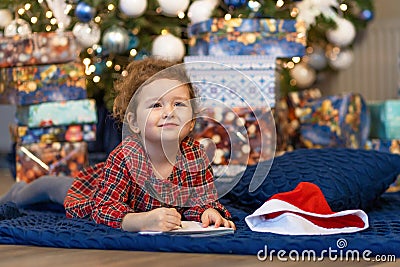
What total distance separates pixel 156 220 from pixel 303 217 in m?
0.29

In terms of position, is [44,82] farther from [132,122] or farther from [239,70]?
[132,122]

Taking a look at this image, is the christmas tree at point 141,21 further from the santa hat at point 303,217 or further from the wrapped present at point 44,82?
the santa hat at point 303,217

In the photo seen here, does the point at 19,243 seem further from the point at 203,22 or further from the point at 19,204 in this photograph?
the point at 203,22

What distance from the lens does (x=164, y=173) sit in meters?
1.66

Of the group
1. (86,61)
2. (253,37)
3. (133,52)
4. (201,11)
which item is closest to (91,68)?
(86,61)

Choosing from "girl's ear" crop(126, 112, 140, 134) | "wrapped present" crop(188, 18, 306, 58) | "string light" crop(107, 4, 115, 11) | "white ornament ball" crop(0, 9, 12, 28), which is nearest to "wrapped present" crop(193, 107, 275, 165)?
"wrapped present" crop(188, 18, 306, 58)

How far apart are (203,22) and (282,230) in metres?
1.35

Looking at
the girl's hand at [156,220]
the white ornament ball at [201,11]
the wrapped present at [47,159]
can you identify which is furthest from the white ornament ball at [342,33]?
the girl's hand at [156,220]

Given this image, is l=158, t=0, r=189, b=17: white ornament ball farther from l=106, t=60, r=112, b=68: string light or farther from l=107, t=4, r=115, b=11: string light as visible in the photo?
l=106, t=60, r=112, b=68: string light

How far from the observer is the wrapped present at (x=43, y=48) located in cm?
273

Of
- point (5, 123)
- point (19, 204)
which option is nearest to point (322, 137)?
point (19, 204)

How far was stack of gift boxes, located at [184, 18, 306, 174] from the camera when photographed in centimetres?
249

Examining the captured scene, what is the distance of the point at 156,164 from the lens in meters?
1.66

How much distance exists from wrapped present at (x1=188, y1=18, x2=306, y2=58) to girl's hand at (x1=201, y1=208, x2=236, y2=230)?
1214mm
